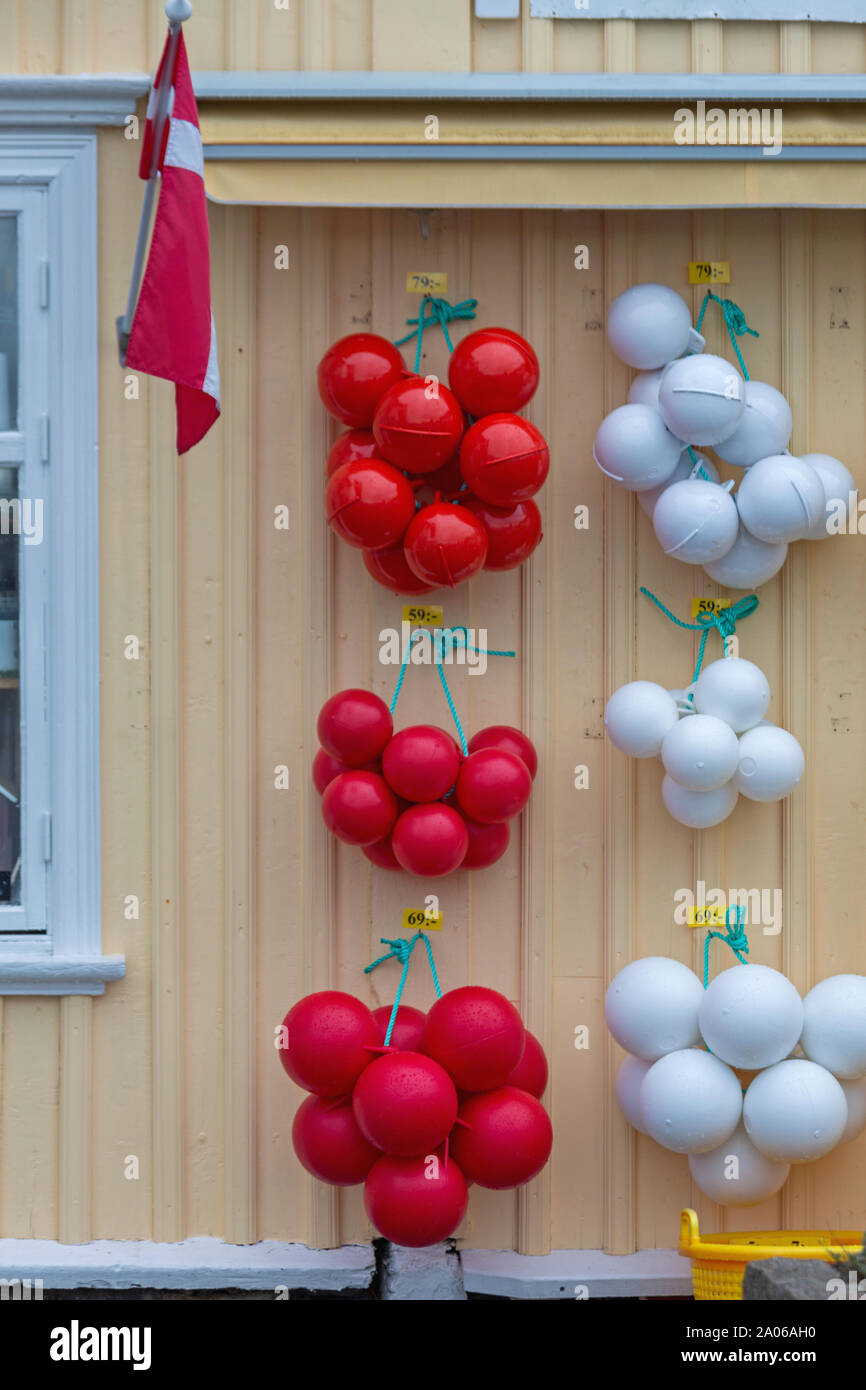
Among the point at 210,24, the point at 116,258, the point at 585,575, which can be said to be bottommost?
the point at 585,575

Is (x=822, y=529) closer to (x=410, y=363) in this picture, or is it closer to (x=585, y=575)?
(x=585, y=575)

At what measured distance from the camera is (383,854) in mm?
2922

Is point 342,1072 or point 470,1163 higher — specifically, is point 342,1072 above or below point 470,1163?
above

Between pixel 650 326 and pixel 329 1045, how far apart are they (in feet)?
5.76

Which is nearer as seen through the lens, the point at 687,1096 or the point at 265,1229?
the point at 687,1096

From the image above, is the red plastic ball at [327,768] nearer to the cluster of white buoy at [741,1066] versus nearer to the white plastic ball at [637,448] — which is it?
the cluster of white buoy at [741,1066]

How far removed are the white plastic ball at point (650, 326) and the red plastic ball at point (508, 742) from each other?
0.91 m

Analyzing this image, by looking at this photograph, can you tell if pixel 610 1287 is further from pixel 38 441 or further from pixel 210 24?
pixel 210 24

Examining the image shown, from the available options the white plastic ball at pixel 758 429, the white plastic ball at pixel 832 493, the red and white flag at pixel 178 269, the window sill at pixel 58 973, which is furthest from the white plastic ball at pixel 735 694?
the window sill at pixel 58 973

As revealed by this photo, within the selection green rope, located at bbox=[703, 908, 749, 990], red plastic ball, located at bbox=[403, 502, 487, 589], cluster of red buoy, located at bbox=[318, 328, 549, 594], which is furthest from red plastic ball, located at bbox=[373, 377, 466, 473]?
green rope, located at bbox=[703, 908, 749, 990]

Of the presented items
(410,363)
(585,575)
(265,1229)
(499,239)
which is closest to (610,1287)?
(265,1229)

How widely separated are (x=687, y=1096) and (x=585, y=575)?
1.22 m

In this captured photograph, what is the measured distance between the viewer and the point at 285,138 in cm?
278

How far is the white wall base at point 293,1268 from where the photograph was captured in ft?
9.78
